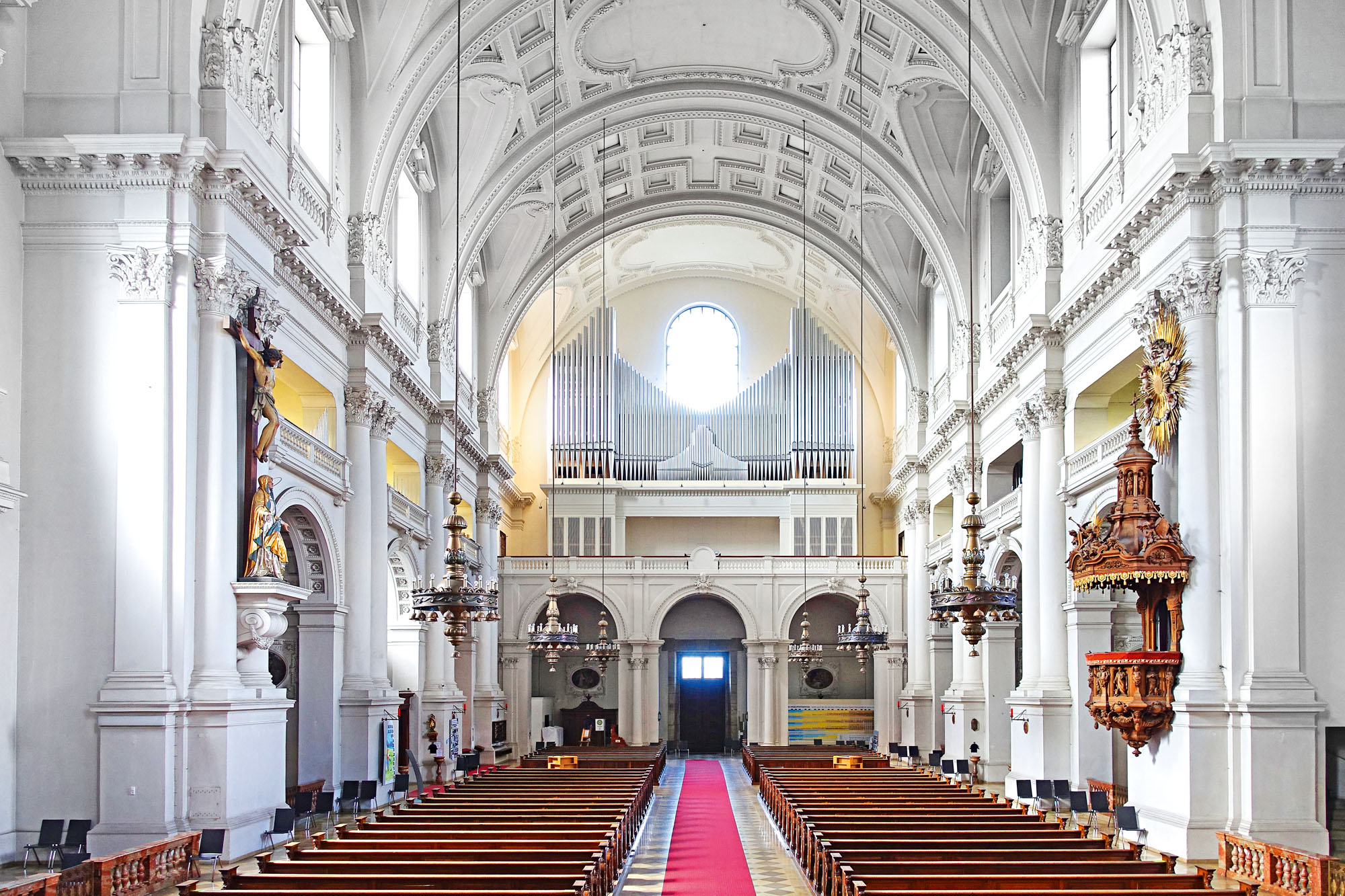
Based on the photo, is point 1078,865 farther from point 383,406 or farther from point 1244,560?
point 383,406

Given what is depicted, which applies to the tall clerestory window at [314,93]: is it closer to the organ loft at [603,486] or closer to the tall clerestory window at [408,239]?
the organ loft at [603,486]

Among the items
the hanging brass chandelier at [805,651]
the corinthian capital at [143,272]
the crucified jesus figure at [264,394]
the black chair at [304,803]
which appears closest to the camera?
the corinthian capital at [143,272]

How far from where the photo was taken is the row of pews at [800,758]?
27.9 metres

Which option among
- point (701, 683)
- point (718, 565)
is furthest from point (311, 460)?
point (701, 683)

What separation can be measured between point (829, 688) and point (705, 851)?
22.8 m

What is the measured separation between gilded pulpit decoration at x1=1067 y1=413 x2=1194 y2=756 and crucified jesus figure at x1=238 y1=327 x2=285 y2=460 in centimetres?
975

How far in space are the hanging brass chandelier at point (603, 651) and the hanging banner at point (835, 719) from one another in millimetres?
5446

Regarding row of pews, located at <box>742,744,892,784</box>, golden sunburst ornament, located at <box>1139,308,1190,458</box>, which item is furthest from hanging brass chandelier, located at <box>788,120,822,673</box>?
golden sunburst ornament, located at <box>1139,308,1190,458</box>

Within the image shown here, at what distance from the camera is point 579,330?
42656 mm

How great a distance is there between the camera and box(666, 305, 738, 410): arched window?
43.4m

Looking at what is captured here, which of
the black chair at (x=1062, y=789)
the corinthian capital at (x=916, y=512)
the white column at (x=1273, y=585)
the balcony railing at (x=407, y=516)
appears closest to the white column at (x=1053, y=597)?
the black chair at (x=1062, y=789)

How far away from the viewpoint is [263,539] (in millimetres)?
16344

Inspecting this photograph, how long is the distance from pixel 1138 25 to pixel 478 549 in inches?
775

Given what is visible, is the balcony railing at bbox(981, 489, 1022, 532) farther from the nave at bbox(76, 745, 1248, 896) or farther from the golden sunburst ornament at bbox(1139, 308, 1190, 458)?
the golden sunburst ornament at bbox(1139, 308, 1190, 458)
